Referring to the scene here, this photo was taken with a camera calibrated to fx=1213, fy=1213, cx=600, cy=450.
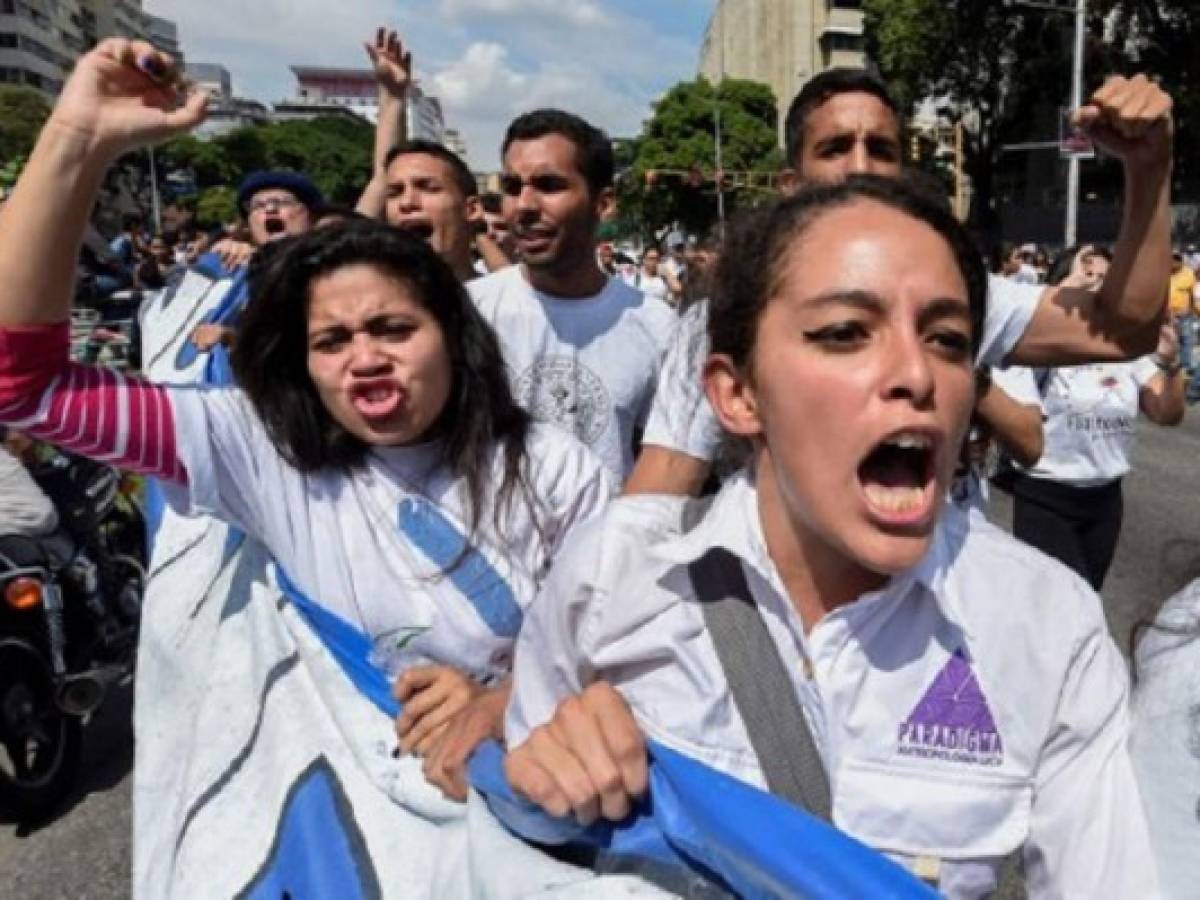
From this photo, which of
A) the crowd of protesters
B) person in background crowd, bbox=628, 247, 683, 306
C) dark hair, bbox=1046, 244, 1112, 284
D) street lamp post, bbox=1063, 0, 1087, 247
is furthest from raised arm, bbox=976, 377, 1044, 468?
street lamp post, bbox=1063, 0, 1087, 247

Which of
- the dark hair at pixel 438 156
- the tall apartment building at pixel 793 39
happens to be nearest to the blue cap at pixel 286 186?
the dark hair at pixel 438 156

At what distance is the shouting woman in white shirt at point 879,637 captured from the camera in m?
1.33

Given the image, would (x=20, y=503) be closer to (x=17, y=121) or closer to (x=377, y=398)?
(x=377, y=398)

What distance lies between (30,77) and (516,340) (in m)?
92.9

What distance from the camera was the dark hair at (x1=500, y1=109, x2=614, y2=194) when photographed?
365 cm

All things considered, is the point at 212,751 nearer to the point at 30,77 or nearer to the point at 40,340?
the point at 40,340

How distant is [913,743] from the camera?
135 cm

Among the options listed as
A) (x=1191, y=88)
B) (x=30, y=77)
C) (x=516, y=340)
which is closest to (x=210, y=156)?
(x=30, y=77)

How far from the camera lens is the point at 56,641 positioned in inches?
159

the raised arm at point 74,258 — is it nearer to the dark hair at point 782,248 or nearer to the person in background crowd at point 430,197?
the dark hair at point 782,248

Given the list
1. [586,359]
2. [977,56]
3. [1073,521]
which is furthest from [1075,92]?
[586,359]

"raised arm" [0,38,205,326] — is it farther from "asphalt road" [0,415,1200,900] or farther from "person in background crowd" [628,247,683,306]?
"person in background crowd" [628,247,683,306]

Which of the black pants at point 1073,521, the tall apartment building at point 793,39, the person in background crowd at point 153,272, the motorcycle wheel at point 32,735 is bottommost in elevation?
the motorcycle wheel at point 32,735

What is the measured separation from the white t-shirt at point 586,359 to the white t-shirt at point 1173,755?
201 cm
